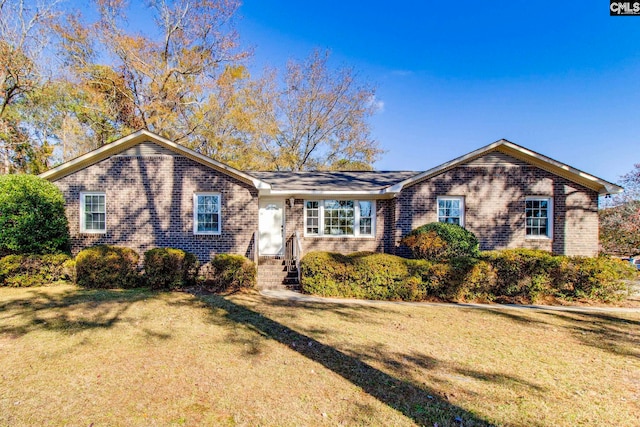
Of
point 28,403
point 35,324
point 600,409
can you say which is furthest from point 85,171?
point 600,409

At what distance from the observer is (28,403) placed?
353 centimetres

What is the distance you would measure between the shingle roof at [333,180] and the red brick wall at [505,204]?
5.41ft

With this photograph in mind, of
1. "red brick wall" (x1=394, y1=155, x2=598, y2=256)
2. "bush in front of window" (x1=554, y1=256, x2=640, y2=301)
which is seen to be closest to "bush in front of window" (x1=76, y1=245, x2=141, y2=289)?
"red brick wall" (x1=394, y1=155, x2=598, y2=256)

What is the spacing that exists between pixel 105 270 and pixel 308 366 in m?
7.93

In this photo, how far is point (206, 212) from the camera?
11703mm

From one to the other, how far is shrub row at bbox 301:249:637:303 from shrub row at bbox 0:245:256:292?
2565 millimetres

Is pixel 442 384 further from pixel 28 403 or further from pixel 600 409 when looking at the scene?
pixel 28 403

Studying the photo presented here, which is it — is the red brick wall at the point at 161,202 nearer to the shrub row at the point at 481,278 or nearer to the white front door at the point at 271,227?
the white front door at the point at 271,227

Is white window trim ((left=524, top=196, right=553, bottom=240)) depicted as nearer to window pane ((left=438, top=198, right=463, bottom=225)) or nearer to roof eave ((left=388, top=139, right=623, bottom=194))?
roof eave ((left=388, top=139, right=623, bottom=194))

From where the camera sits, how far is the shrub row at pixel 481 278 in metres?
8.98

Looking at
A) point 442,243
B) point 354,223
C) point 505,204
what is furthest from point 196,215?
point 505,204

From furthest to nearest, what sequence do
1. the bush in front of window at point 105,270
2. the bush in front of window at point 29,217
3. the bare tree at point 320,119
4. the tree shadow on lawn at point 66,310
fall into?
the bare tree at point 320,119 < the bush in front of window at point 29,217 < the bush in front of window at point 105,270 < the tree shadow on lawn at point 66,310

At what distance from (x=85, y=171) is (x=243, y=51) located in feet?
52.5

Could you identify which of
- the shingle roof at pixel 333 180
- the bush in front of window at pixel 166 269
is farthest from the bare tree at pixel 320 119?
the bush in front of window at pixel 166 269
